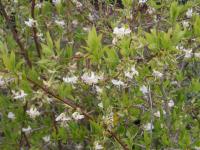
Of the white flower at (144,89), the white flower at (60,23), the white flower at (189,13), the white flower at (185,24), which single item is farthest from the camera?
the white flower at (60,23)

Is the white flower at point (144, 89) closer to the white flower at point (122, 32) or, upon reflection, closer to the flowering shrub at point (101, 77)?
the flowering shrub at point (101, 77)

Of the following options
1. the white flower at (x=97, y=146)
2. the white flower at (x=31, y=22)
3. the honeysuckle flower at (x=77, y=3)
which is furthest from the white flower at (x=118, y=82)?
Answer: the honeysuckle flower at (x=77, y=3)

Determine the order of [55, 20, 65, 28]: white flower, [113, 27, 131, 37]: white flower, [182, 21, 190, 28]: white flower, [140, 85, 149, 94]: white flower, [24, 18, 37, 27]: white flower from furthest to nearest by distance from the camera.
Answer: [55, 20, 65, 28]: white flower → [182, 21, 190, 28]: white flower → [24, 18, 37, 27]: white flower → [140, 85, 149, 94]: white flower → [113, 27, 131, 37]: white flower

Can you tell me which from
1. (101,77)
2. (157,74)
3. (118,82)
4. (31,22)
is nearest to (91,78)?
(101,77)

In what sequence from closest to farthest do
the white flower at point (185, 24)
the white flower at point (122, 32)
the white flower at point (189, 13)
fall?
the white flower at point (122, 32), the white flower at point (185, 24), the white flower at point (189, 13)

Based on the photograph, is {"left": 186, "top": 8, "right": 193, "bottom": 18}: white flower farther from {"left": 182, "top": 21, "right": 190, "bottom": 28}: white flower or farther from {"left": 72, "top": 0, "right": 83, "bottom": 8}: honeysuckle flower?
{"left": 72, "top": 0, "right": 83, "bottom": 8}: honeysuckle flower

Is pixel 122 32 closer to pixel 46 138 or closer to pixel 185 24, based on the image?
pixel 185 24

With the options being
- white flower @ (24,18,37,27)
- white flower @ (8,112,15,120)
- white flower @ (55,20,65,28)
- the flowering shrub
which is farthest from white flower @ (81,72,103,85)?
white flower @ (55,20,65,28)

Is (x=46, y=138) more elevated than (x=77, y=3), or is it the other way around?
(x=77, y=3)

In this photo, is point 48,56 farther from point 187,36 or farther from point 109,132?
point 187,36
